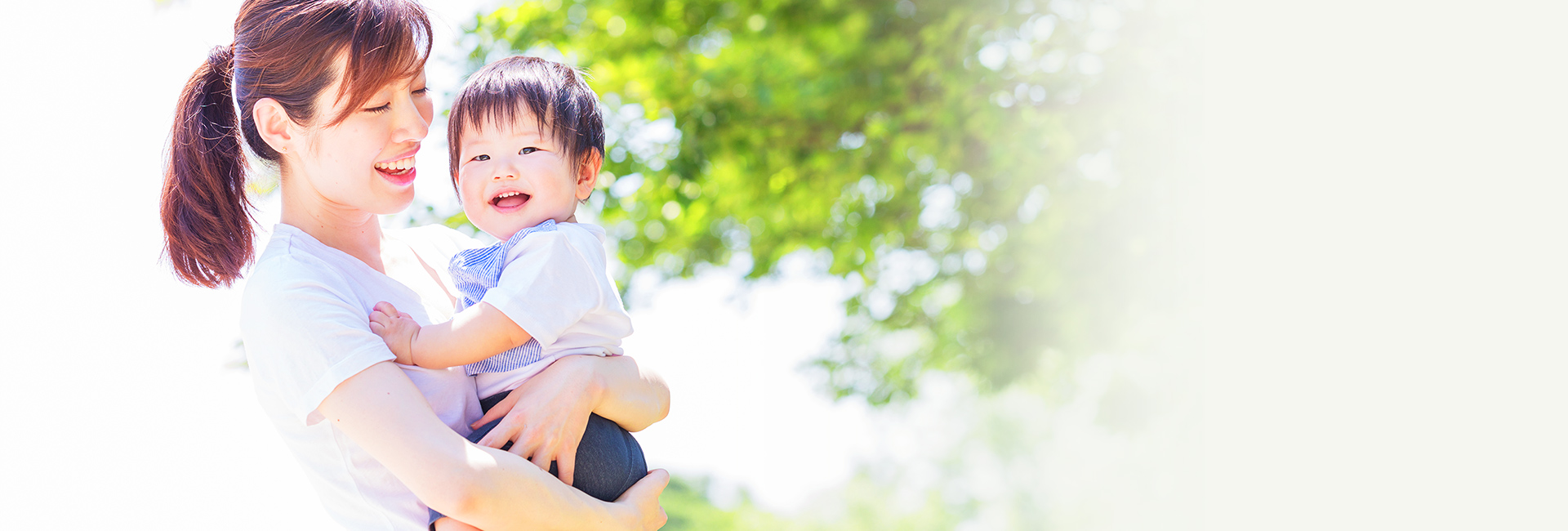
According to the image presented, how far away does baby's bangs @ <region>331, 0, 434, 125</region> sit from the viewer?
5.32 feet

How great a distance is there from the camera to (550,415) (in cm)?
156

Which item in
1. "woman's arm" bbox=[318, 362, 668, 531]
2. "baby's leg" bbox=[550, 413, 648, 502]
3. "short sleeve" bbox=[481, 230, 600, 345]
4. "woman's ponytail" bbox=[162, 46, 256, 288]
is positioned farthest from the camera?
"woman's ponytail" bbox=[162, 46, 256, 288]

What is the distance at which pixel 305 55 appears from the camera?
161 centimetres

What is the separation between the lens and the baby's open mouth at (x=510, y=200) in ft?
5.73

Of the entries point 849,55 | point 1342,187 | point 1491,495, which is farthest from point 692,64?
point 1491,495

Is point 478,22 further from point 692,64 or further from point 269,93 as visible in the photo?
point 269,93

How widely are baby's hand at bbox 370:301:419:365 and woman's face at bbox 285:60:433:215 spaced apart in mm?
228

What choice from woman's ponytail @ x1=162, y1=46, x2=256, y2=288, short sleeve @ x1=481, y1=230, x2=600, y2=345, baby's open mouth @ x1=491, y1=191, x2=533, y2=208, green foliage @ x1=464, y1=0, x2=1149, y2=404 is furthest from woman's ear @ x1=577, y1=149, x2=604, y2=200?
green foliage @ x1=464, y1=0, x2=1149, y2=404

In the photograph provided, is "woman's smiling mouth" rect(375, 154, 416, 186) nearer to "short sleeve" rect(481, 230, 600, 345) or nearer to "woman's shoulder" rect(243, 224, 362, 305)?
"woman's shoulder" rect(243, 224, 362, 305)

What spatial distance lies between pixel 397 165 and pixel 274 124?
207 millimetres

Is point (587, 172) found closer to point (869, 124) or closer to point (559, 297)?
point (559, 297)

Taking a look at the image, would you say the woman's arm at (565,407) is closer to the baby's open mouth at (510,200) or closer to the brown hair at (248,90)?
the baby's open mouth at (510,200)

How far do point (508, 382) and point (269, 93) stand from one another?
63 centimetres

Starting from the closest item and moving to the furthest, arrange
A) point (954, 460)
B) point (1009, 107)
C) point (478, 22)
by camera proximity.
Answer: point (478, 22) → point (1009, 107) → point (954, 460)
